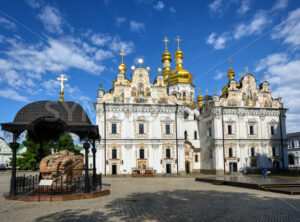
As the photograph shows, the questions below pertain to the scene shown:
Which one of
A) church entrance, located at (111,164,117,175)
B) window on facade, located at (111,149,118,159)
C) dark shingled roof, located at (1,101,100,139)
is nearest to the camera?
dark shingled roof, located at (1,101,100,139)

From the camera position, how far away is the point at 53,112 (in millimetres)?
15562

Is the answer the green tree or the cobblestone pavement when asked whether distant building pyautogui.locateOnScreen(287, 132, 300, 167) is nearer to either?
the green tree

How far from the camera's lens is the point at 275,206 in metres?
11.7

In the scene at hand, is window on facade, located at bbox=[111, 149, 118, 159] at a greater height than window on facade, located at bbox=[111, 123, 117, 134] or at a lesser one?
lesser

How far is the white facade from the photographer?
37.7m

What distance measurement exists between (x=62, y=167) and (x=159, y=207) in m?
6.67

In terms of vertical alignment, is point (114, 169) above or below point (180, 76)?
below

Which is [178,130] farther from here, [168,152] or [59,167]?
[59,167]

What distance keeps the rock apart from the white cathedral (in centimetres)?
2091

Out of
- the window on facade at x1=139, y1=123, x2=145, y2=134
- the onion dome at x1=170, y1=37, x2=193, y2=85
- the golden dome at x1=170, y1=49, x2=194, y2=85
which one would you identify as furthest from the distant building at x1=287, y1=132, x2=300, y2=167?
the window on facade at x1=139, y1=123, x2=145, y2=134

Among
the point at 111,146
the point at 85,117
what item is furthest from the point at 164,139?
the point at 85,117

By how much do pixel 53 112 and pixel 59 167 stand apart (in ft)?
10.5

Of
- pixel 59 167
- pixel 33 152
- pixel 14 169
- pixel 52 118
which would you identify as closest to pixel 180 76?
pixel 33 152

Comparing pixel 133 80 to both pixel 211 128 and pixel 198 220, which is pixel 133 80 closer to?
pixel 211 128
